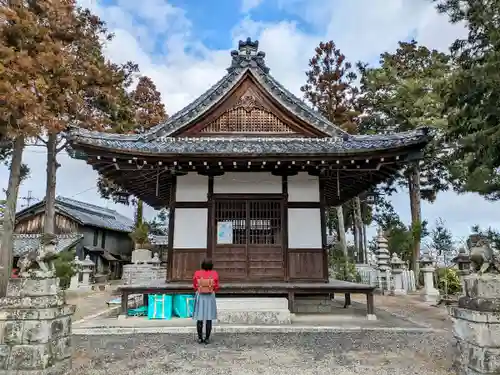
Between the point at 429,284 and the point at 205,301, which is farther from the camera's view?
the point at 429,284

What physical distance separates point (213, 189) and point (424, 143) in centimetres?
541

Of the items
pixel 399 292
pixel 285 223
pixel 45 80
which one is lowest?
pixel 399 292

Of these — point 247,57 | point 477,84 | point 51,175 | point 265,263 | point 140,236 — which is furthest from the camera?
point 140,236

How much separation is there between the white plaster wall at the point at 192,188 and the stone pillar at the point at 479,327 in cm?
671

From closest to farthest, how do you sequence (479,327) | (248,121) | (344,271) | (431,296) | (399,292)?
(479,327) → (248,121) → (431,296) → (399,292) → (344,271)

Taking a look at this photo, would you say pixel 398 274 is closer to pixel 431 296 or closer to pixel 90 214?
pixel 431 296

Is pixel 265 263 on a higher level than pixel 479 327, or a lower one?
higher

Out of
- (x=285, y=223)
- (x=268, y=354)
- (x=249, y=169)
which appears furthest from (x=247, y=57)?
(x=268, y=354)

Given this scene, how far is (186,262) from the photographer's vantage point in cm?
954

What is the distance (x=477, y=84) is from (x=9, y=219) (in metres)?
17.4

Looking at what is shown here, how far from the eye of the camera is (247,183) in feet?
32.9

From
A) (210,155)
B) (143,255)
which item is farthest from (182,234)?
(143,255)

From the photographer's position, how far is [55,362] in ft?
15.0

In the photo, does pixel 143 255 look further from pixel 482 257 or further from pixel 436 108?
pixel 482 257
